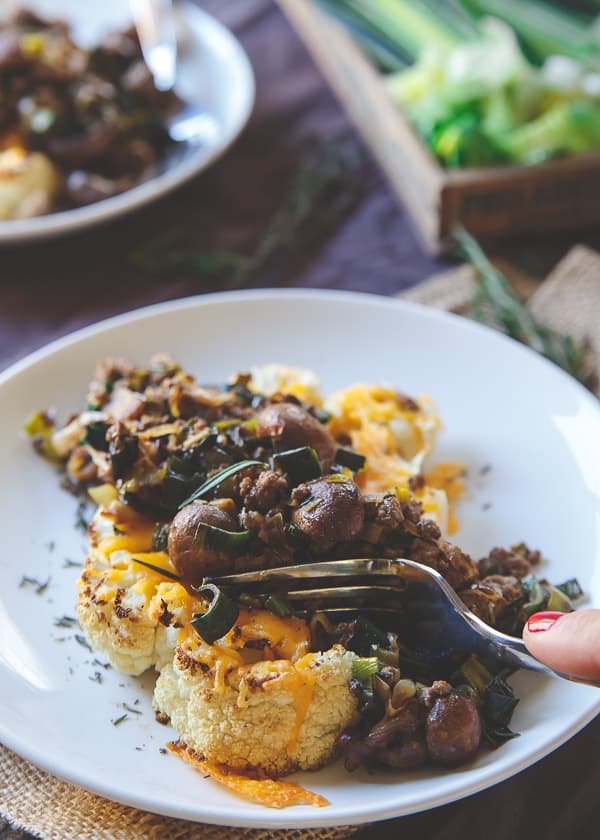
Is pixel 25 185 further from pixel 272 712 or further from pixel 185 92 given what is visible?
pixel 272 712

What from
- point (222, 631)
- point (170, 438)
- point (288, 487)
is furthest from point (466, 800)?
point (170, 438)

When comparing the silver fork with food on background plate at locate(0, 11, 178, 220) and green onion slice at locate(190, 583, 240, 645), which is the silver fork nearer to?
green onion slice at locate(190, 583, 240, 645)

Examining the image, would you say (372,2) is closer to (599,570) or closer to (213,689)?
(599,570)

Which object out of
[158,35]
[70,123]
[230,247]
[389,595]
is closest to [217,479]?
[389,595]

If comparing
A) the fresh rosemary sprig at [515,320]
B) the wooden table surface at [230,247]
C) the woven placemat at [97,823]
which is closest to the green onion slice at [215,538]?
the woven placemat at [97,823]

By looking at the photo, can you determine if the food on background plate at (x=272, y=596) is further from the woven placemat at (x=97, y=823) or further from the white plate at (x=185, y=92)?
the white plate at (x=185, y=92)
